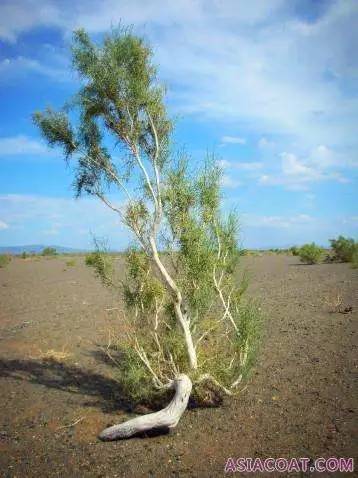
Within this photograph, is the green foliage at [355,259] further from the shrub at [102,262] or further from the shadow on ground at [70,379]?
the shrub at [102,262]

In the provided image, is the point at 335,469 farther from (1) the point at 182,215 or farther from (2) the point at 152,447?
(1) the point at 182,215

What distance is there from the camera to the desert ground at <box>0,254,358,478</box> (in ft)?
22.0

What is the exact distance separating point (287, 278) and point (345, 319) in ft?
44.6

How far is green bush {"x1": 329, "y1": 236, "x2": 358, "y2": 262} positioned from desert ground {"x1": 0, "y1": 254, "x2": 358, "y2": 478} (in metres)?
23.0

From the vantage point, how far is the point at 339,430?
7066mm

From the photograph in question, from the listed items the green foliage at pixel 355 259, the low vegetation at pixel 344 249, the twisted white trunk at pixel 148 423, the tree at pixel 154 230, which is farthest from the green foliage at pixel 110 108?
the low vegetation at pixel 344 249

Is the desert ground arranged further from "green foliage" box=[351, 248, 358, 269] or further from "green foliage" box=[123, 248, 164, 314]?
"green foliage" box=[351, 248, 358, 269]

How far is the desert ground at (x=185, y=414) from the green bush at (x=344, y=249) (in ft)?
75.5

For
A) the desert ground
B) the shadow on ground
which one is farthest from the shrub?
the desert ground

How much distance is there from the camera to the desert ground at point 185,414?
22.0ft

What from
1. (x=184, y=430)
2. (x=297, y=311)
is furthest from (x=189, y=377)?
(x=297, y=311)

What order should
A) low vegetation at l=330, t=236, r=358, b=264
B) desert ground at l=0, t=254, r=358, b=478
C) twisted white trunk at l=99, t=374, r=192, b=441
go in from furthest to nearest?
1. low vegetation at l=330, t=236, r=358, b=264
2. twisted white trunk at l=99, t=374, r=192, b=441
3. desert ground at l=0, t=254, r=358, b=478

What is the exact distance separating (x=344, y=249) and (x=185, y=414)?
111 ft

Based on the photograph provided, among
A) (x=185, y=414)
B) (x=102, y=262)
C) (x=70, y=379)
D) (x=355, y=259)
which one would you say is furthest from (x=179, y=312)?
(x=355, y=259)
